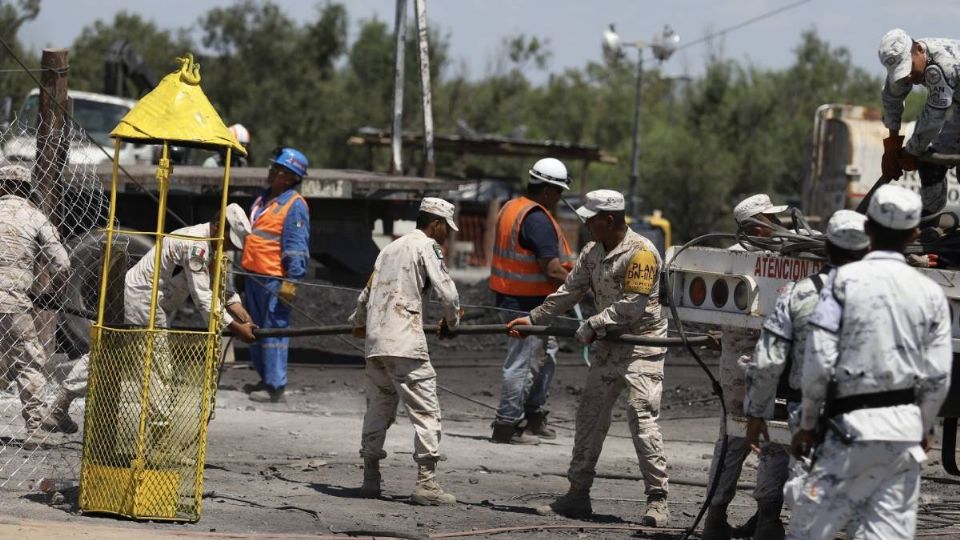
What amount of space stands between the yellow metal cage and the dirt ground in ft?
0.49

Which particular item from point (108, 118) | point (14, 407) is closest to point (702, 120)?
point (108, 118)

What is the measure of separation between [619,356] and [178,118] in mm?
2602

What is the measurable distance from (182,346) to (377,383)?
4.33 ft

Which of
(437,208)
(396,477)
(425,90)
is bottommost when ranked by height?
(396,477)

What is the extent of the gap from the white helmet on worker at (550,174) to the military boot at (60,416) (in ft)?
11.5

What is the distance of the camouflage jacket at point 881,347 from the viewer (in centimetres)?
528

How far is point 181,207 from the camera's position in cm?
1393

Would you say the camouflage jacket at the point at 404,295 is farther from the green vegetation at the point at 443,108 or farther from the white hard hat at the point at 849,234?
the green vegetation at the point at 443,108

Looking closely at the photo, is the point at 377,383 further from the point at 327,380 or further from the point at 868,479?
the point at 327,380

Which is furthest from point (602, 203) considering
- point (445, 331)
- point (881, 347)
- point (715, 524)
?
point (881, 347)

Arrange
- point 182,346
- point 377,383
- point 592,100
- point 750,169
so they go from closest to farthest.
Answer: point 182,346 < point 377,383 < point 750,169 < point 592,100

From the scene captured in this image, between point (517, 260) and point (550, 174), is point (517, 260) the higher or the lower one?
the lower one

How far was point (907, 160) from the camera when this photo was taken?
802 centimetres

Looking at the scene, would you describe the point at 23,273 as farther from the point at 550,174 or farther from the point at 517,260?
the point at 550,174
